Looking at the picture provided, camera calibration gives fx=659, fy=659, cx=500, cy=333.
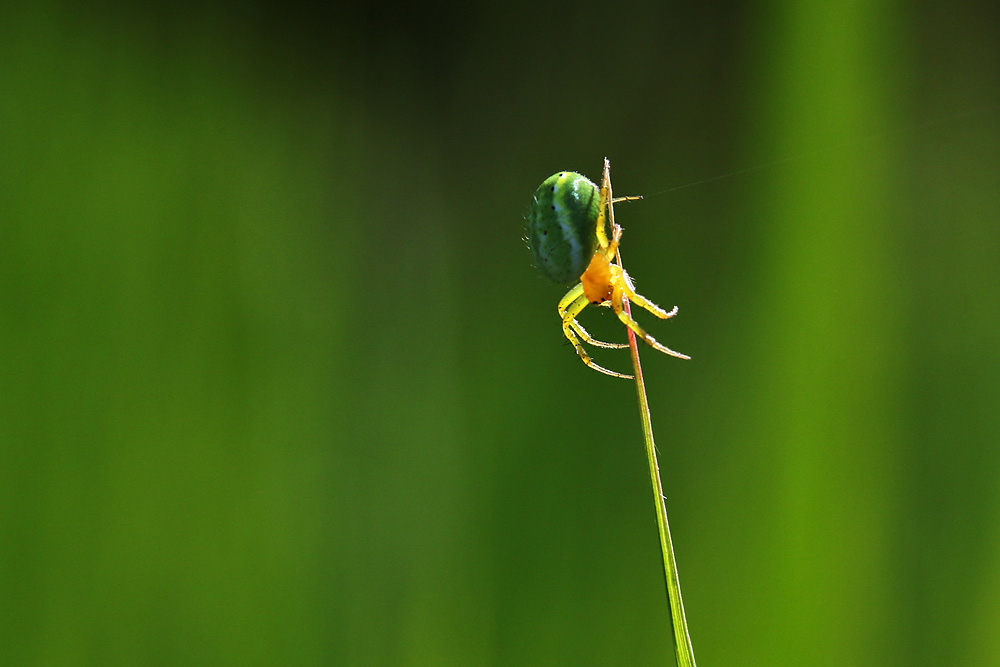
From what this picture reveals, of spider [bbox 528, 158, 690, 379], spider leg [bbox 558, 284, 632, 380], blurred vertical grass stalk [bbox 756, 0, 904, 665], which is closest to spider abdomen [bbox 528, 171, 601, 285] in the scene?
spider [bbox 528, 158, 690, 379]

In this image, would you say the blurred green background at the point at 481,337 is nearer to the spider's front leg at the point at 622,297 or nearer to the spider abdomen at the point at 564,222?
the spider's front leg at the point at 622,297

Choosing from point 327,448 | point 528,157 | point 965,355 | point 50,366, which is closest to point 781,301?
point 965,355

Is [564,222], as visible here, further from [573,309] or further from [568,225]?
[573,309]

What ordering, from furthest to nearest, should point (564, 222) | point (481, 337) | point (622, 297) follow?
point (481, 337), point (622, 297), point (564, 222)

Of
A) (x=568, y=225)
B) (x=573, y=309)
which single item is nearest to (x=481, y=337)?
(x=573, y=309)

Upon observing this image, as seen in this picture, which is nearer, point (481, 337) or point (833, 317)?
point (833, 317)

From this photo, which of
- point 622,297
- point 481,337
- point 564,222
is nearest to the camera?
point 564,222
